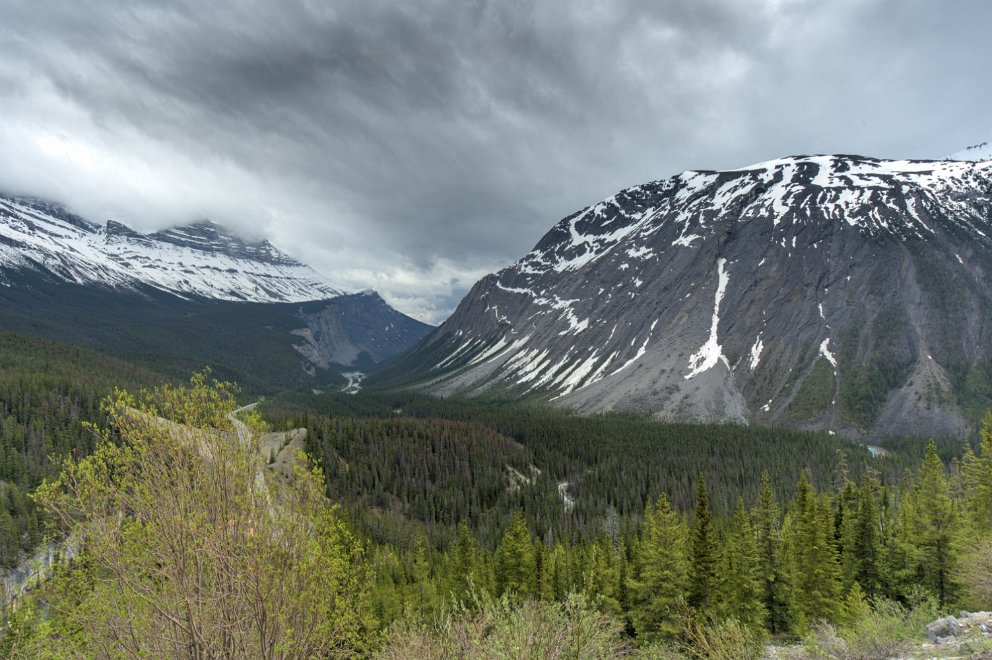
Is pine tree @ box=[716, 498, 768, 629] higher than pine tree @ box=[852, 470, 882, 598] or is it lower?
lower

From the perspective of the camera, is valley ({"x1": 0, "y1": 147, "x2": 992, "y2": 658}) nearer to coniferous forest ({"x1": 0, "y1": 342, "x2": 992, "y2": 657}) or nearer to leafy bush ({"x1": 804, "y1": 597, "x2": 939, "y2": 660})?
coniferous forest ({"x1": 0, "y1": 342, "x2": 992, "y2": 657})

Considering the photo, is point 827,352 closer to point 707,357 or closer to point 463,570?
point 707,357

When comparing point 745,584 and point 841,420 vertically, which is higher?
point 841,420

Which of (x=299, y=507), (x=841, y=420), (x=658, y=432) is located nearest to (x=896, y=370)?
(x=841, y=420)

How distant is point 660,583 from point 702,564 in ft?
11.5

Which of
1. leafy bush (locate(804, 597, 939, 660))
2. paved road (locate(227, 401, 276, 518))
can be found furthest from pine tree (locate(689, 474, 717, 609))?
paved road (locate(227, 401, 276, 518))

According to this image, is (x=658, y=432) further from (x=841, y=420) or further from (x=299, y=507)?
(x=299, y=507)

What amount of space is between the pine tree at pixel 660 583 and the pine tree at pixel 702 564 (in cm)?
78

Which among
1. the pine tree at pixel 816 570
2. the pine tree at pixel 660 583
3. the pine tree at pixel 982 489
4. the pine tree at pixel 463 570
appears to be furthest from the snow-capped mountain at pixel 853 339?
the pine tree at pixel 660 583

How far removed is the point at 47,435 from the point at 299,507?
11367 centimetres

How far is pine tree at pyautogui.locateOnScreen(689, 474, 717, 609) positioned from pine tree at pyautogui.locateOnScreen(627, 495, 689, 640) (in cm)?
78

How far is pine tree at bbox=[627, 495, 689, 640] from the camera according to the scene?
110 ft

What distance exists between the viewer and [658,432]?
431 ft

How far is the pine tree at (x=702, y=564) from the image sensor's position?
107 feet
